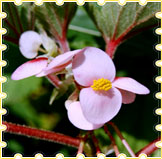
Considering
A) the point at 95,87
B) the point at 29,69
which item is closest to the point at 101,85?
the point at 95,87

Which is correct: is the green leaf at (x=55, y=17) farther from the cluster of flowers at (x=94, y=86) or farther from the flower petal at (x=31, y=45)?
the cluster of flowers at (x=94, y=86)

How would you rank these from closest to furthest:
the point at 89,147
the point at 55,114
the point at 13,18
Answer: the point at 89,147
the point at 13,18
the point at 55,114

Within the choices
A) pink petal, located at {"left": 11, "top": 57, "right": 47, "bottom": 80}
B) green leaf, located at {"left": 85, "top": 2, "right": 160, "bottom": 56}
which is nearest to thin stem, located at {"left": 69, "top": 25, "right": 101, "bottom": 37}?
green leaf, located at {"left": 85, "top": 2, "right": 160, "bottom": 56}

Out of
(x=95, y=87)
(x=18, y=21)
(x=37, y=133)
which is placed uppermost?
(x=18, y=21)

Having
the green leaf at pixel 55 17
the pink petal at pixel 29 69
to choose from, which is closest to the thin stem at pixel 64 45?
the green leaf at pixel 55 17

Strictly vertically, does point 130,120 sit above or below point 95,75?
below

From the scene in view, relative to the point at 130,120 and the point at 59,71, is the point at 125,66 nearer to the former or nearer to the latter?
the point at 130,120

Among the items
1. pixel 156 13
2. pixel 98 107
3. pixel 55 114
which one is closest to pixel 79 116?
pixel 98 107

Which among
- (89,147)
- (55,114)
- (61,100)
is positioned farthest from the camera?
(55,114)

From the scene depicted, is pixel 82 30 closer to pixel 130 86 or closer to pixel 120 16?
pixel 120 16
